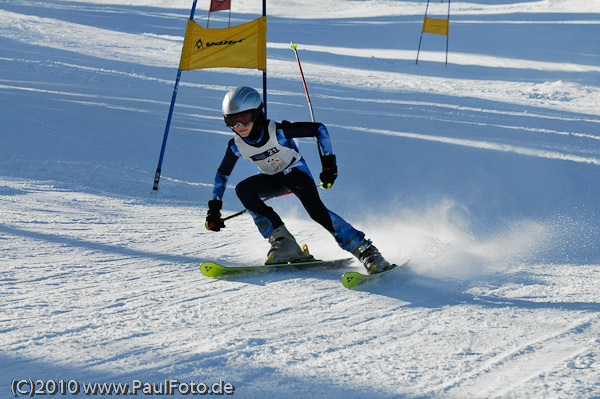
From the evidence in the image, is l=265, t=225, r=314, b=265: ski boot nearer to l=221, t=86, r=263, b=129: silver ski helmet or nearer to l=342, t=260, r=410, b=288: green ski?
l=342, t=260, r=410, b=288: green ski

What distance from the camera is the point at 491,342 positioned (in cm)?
320

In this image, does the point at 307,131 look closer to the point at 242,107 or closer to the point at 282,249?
the point at 242,107

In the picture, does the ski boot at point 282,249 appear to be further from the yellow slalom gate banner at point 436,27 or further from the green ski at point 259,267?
the yellow slalom gate banner at point 436,27

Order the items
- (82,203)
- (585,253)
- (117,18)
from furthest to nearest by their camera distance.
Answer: (117,18), (82,203), (585,253)

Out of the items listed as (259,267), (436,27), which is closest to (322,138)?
(259,267)

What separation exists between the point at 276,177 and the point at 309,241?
116 centimetres

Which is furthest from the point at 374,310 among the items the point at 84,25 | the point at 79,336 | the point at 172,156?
the point at 84,25

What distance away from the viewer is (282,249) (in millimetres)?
4590

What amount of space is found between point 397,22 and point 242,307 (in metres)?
31.2

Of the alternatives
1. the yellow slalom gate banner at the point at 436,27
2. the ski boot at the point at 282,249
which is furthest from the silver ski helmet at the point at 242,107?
the yellow slalom gate banner at the point at 436,27

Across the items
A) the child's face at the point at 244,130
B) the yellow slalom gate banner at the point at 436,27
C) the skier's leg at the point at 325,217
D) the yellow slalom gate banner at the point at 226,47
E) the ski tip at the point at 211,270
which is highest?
the yellow slalom gate banner at the point at 436,27

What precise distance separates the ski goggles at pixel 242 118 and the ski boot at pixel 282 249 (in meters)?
0.84

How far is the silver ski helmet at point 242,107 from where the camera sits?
13.7ft

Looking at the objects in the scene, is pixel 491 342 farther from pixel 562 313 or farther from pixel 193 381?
pixel 193 381
